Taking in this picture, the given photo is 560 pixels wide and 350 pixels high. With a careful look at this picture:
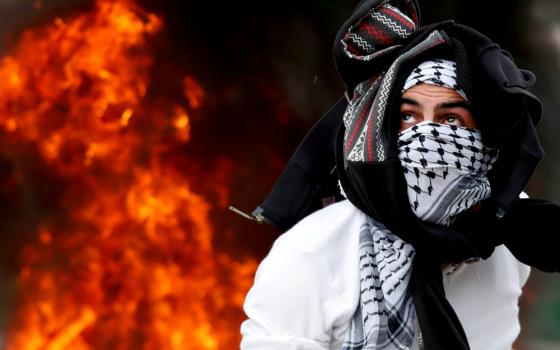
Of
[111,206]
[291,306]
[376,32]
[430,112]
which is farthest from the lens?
[111,206]

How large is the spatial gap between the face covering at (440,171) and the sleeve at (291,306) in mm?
383

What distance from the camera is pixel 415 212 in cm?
237

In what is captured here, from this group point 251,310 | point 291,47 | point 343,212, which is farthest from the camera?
point 291,47

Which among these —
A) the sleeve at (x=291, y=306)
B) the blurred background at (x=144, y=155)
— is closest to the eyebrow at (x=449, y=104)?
the sleeve at (x=291, y=306)

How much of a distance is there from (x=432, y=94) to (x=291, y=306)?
83cm

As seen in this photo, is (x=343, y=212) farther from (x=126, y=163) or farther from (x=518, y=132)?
(x=126, y=163)

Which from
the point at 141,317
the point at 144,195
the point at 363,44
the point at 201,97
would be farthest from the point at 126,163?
the point at 363,44

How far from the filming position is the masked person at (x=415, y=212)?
2324mm

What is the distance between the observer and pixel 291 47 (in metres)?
7.30

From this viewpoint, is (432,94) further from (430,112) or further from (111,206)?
(111,206)

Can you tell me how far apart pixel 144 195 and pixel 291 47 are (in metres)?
2.04

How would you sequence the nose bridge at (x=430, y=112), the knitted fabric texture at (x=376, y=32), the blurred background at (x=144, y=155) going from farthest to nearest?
the blurred background at (x=144, y=155) < the knitted fabric texture at (x=376, y=32) < the nose bridge at (x=430, y=112)

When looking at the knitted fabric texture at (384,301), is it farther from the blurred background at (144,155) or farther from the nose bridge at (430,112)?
the blurred background at (144,155)

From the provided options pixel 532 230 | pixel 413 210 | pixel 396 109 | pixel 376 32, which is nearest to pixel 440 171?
pixel 413 210
